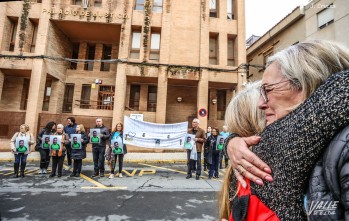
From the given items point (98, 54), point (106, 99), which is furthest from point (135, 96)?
point (98, 54)

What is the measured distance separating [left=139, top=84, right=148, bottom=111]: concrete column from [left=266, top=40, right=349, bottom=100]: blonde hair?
16286 mm

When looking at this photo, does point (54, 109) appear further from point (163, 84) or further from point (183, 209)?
point (183, 209)

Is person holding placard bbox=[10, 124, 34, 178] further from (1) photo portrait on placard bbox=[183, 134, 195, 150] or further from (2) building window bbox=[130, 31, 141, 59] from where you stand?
(2) building window bbox=[130, 31, 141, 59]

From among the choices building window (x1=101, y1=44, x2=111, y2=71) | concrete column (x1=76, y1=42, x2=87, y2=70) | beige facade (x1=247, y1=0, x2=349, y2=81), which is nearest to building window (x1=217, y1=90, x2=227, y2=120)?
beige facade (x1=247, y1=0, x2=349, y2=81)

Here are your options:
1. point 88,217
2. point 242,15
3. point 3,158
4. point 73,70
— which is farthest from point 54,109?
point 242,15

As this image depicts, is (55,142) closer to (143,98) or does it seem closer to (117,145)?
(117,145)

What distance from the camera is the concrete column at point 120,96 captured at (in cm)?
1466

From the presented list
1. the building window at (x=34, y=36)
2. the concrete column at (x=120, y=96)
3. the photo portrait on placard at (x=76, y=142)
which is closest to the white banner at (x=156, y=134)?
the photo portrait on placard at (x=76, y=142)

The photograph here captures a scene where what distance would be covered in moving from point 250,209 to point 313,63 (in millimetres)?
708

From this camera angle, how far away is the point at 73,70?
17438 mm

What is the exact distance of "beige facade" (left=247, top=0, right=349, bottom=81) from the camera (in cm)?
1304

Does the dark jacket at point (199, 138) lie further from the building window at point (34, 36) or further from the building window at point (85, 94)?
the building window at point (34, 36)

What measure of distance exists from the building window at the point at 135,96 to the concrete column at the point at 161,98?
2.76 metres

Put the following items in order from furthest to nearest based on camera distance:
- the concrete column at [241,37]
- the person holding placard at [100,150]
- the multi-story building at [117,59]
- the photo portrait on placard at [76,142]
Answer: the concrete column at [241,37] → the multi-story building at [117,59] → the person holding placard at [100,150] → the photo portrait on placard at [76,142]
